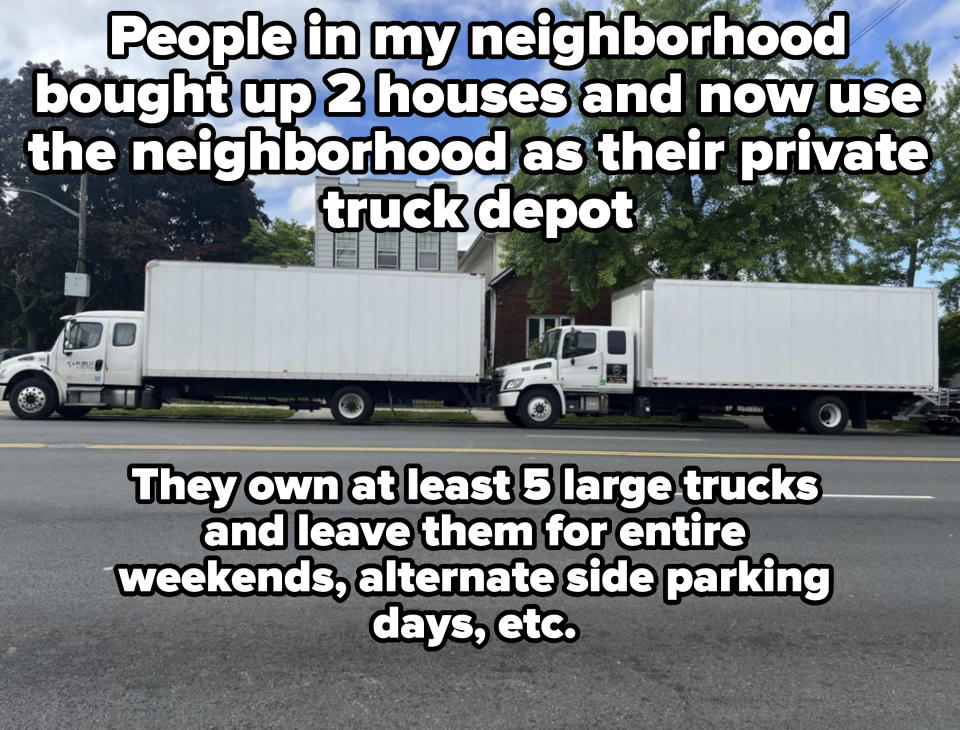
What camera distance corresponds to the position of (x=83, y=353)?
16438mm

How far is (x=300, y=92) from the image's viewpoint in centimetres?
959

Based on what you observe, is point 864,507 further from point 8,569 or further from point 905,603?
point 8,569

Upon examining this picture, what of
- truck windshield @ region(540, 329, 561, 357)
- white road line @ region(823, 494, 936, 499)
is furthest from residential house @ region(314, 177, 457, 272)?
white road line @ region(823, 494, 936, 499)

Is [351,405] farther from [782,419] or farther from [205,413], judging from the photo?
[782,419]

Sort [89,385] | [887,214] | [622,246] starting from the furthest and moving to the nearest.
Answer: [887,214] → [622,246] → [89,385]

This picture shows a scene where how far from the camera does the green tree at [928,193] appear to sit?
21.1 meters

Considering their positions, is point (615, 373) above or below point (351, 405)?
above

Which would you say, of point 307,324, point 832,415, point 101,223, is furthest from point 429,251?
point 832,415

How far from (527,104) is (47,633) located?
8.41 m

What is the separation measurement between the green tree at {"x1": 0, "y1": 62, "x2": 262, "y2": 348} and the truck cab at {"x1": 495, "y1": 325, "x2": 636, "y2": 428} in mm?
20396

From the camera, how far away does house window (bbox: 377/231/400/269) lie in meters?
34.3

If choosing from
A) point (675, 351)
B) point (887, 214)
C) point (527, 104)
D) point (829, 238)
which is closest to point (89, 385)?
point (527, 104)

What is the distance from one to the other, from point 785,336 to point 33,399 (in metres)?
16.9

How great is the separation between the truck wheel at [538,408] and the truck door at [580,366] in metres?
0.49
